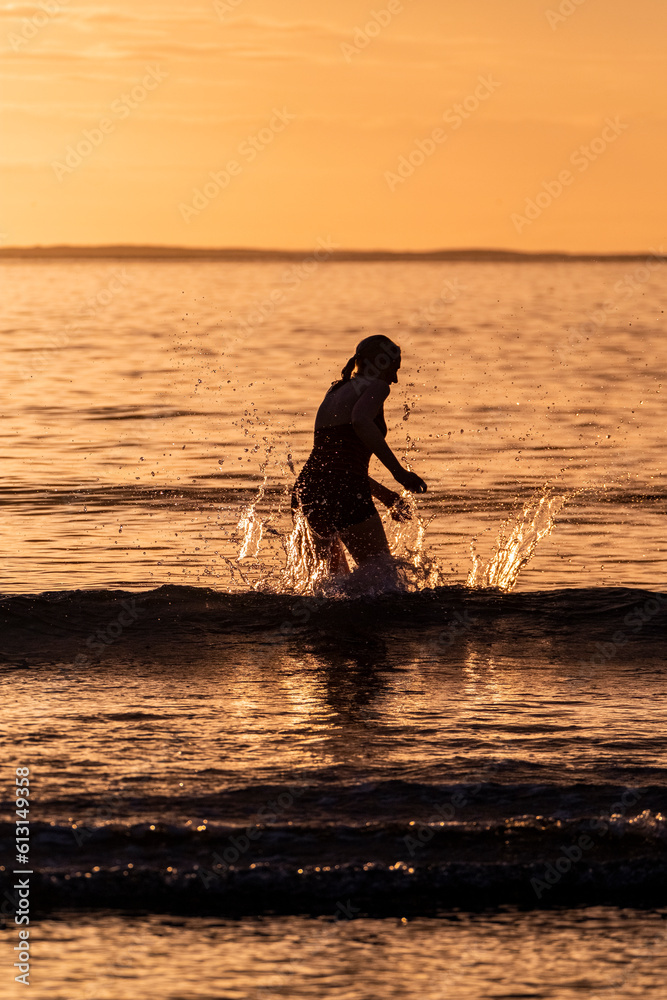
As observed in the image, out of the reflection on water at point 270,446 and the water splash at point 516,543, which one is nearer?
the water splash at point 516,543

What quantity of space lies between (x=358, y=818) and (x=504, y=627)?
13.7 ft

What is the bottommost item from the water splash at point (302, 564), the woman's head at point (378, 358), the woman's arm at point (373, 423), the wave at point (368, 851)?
the wave at point (368, 851)

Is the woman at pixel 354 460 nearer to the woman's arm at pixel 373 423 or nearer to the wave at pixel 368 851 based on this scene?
the woman's arm at pixel 373 423

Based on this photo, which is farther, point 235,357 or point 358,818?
point 235,357

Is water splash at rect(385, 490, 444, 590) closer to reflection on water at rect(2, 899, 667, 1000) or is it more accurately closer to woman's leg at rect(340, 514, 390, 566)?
woman's leg at rect(340, 514, 390, 566)

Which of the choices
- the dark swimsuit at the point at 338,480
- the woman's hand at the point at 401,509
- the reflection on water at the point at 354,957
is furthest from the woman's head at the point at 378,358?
the reflection on water at the point at 354,957

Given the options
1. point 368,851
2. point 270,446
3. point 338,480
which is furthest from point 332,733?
point 270,446

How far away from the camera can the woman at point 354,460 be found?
938 cm

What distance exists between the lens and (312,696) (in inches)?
322

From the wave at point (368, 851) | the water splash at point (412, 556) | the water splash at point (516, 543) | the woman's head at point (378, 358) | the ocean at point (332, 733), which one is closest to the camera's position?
the ocean at point (332, 733)

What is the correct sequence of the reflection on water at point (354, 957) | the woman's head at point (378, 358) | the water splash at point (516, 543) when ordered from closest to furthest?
the reflection on water at point (354, 957) → the woman's head at point (378, 358) → the water splash at point (516, 543)

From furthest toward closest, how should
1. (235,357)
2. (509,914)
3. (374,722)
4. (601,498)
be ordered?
(235,357) → (601,498) → (374,722) → (509,914)

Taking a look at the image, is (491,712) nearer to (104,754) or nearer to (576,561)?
(104,754)

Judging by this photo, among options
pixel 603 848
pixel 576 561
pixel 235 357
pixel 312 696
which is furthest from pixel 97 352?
pixel 603 848
